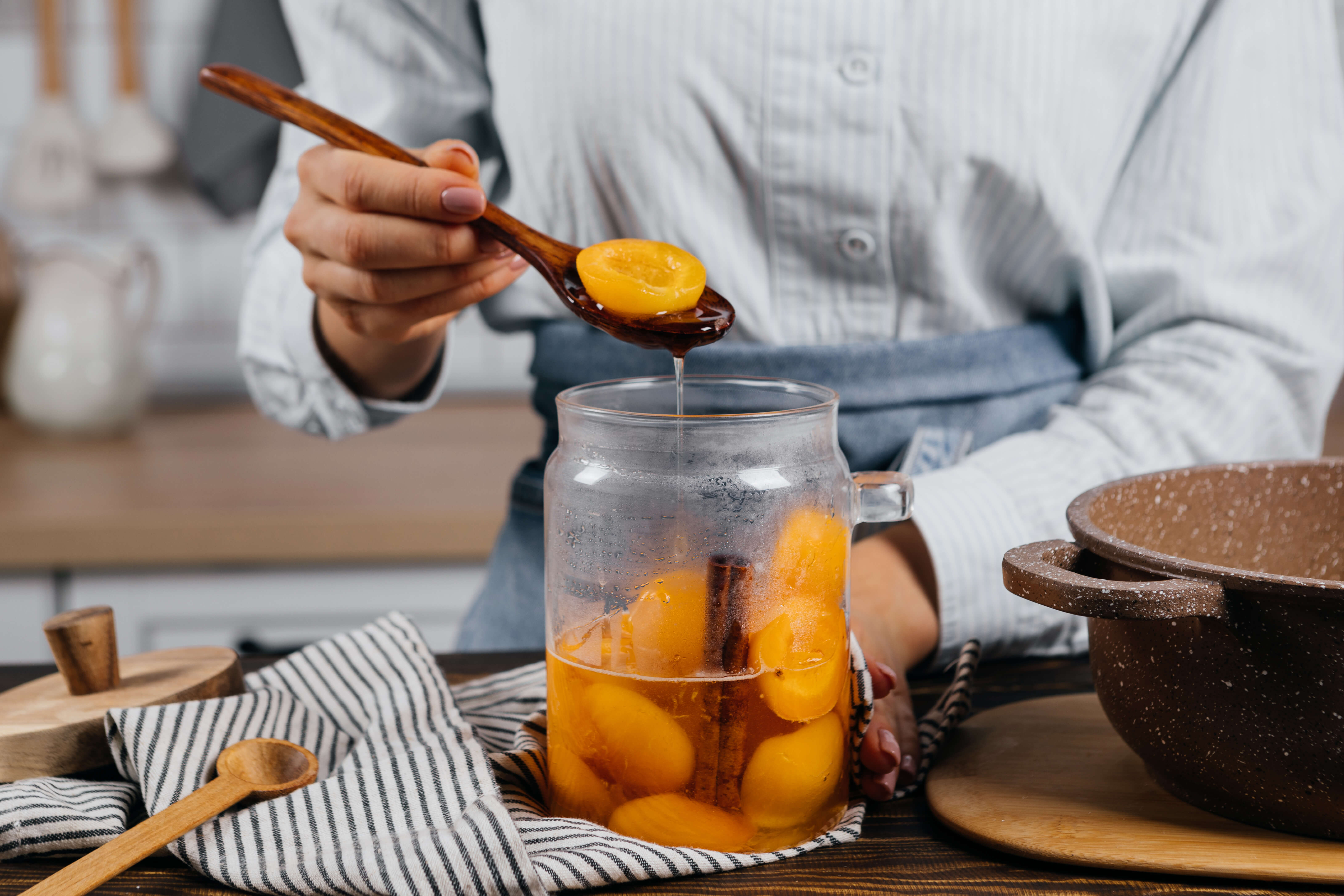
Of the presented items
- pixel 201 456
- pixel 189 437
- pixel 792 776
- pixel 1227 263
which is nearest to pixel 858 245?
pixel 1227 263

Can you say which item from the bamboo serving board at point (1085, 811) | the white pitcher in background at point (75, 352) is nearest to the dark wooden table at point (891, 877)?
the bamboo serving board at point (1085, 811)

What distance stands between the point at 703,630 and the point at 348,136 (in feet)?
1.08

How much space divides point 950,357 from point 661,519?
44 centimetres

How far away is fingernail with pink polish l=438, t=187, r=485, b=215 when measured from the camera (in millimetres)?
520

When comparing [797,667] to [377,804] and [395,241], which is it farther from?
[395,241]

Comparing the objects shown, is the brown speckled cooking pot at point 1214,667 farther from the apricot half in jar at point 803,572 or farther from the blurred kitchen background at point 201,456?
the blurred kitchen background at point 201,456

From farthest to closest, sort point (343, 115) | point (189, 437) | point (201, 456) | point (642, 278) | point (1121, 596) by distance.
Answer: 1. point (189, 437)
2. point (201, 456)
3. point (343, 115)
4. point (642, 278)
5. point (1121, 596)

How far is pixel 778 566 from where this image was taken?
412 millimetres

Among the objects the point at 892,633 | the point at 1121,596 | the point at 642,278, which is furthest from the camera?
the point at 892,633

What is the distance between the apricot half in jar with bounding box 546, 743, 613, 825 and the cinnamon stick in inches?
1.6

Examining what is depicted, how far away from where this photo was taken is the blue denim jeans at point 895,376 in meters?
0.78

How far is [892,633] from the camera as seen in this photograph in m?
0.60

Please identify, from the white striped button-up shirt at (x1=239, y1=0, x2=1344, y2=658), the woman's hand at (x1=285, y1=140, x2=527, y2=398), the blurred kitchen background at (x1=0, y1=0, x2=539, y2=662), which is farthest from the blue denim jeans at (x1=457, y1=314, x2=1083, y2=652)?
the blurred kitchen background at (x1=0, y1=0, x2=539, y2=662)

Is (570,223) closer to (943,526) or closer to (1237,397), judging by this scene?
(943,526)
